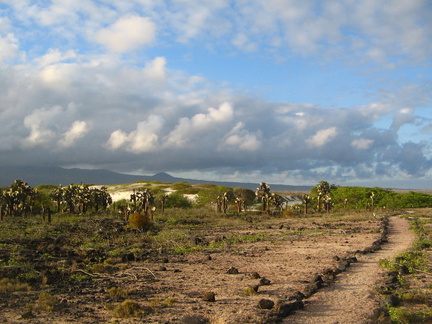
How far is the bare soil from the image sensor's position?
1129 centimetres

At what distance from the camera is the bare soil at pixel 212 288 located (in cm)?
1129

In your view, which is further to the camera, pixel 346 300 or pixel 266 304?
pixel 346 300

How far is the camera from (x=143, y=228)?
124ft

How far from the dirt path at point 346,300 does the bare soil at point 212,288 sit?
26mm

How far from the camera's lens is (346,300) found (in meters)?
12.6

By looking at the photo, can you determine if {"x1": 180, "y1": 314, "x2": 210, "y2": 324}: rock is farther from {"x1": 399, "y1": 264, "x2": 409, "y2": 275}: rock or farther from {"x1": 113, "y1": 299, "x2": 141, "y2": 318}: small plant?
{"x1": 399, "y1": 264, "x2": 409, "y2": 275}: rock

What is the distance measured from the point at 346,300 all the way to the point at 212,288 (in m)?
4.71

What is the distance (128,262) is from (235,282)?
6985 mm

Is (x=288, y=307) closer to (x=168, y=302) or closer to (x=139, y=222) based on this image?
(x=168, y=302)

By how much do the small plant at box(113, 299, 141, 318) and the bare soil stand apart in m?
0.11

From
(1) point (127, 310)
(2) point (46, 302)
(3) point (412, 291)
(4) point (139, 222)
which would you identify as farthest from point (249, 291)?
(4) point (139, 222)

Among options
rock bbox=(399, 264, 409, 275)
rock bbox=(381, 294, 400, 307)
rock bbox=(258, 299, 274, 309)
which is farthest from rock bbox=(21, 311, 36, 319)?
rock bbox=(399, 264, 409, 275)

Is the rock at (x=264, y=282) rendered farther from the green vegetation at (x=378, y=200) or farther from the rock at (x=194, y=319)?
the green vegetation at (x=378, y=200)

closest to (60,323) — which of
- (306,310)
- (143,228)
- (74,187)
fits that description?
(306,310)
